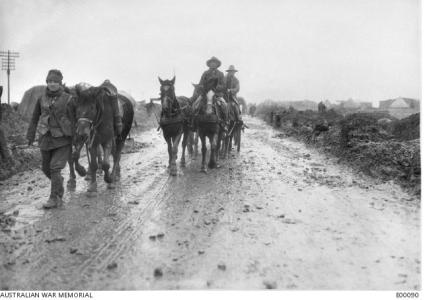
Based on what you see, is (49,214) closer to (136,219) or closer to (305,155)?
(136,219)

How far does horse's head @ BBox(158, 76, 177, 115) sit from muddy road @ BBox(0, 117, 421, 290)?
5.97 feet

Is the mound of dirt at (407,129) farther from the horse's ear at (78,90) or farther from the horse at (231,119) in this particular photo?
the horse's ear at (78,90)

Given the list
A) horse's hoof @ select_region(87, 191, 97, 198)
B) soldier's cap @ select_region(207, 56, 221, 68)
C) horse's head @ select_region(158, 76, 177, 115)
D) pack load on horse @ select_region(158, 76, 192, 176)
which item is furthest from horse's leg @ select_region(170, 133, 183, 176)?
soldier's cap @ select_region(207, 56, 221, 68)

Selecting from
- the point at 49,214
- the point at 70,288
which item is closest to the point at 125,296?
the point at 70,288

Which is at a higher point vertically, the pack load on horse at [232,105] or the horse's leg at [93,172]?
the pack load on horse at [232,105]

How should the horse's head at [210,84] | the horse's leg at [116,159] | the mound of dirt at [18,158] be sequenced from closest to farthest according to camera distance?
1. the horse's leg at [116,159]
2. the mound of dirt at [18,158]
3. the horse's head at [210,84]

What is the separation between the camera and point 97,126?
6566 millimetres

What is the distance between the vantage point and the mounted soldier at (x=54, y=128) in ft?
18.5

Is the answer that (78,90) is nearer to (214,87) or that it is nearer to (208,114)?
(208,114)

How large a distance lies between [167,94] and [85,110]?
256cm

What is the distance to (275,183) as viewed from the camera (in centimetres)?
733

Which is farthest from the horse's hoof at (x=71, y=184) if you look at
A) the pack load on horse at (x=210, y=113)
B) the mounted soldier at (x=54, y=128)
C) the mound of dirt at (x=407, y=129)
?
the mound of dirt at (x=407, y=129)

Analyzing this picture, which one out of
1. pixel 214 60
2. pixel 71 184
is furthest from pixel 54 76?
pixel 214 60

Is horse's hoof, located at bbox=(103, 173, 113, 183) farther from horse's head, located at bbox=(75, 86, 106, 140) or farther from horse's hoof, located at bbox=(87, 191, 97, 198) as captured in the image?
horse's head, located at bbox=(75, 86, 106, 140)
